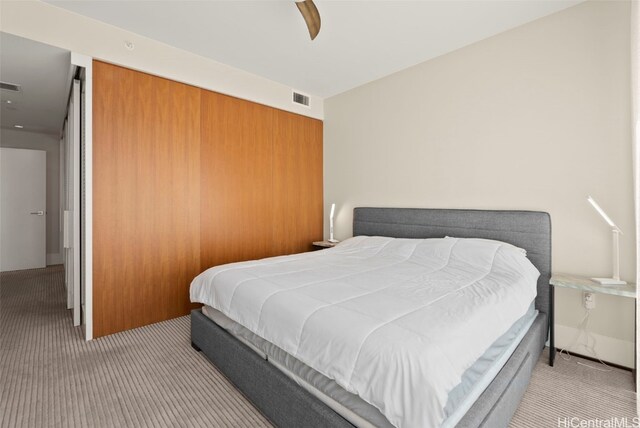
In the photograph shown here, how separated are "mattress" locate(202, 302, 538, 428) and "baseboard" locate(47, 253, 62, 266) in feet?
20.0

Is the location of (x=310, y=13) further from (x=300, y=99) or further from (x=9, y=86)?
(x=9, y=86)

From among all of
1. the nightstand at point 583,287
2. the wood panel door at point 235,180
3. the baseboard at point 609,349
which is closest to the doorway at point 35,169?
the wood panel door at point 235,180

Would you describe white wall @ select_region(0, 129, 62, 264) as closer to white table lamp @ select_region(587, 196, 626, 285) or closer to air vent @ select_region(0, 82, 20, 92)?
air vent @ select_region(0, 82, 20, 92)

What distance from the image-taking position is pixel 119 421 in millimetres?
1766

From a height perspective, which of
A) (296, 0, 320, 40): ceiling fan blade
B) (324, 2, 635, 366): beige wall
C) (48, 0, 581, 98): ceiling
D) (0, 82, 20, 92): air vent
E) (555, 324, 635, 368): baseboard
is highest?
(48, 0, 581, 98): ceiling

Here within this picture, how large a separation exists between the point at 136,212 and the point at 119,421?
193 cm

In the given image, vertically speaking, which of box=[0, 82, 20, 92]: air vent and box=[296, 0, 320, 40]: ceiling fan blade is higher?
box=[296, 0, 320, 40]: ceiling fan blade

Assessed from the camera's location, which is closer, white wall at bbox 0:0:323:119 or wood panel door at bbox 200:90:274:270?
white wall at bbox 0:0:323:119

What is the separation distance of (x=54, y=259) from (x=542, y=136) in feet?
26.5

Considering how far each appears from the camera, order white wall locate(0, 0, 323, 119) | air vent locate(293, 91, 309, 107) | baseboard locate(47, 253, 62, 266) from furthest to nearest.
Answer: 1. baseboard locate(47, 253, 62, 266)
2. air vent locate(293, 91, 309, 107)
3. white wall locate(0, 0, 323, 119)

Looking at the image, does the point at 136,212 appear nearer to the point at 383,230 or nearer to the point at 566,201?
the point at 383,230

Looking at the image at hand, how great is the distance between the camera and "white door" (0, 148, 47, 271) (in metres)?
5.41

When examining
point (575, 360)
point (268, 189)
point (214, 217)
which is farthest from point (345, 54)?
point (575, 360)

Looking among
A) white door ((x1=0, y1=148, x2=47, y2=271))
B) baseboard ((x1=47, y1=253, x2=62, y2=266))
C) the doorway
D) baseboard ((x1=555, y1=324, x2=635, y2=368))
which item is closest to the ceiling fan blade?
the doorway
